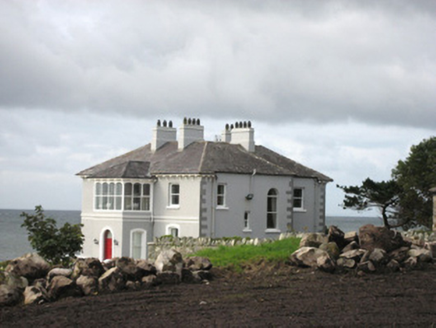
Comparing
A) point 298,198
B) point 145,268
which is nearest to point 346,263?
point 145,268

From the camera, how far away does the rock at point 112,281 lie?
16188 mm

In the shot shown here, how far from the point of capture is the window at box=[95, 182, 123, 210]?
1767 inches

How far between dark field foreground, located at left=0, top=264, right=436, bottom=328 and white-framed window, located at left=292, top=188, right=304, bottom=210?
29589 mm

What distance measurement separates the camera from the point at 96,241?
150 ft

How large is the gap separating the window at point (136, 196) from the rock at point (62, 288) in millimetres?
28809

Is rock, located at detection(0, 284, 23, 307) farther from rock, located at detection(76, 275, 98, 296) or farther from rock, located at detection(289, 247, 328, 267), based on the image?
rock, located at detection(289, 247, 328, 267)

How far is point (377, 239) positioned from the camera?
67.2ft

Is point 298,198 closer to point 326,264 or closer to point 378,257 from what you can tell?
point 378,257

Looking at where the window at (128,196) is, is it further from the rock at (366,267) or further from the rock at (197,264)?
the rock at (366,267)

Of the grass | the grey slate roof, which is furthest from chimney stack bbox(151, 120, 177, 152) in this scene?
the grass

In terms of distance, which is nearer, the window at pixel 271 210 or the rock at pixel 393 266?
the rock at pixel 393 266

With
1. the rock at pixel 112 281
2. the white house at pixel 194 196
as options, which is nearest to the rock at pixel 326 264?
the rock at pixel 112 281

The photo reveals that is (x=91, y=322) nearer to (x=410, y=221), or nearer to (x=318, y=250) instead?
(x=318, y=250)

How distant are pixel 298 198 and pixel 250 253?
27.6 metres
